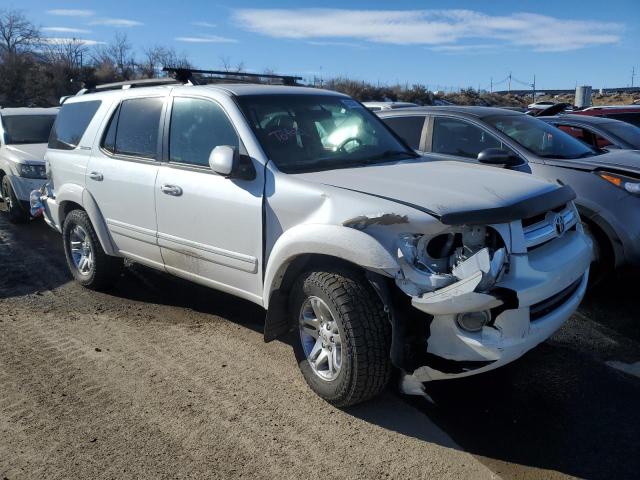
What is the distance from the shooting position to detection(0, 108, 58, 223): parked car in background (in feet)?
27.8

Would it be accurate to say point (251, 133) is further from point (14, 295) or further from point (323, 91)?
point (14, 295)

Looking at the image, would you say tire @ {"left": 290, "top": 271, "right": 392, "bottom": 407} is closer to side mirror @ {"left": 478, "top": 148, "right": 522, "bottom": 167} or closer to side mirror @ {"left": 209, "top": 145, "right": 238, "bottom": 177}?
side mirror @ {"left": 209, "top": 145, "right": 238, "bottom": 177}

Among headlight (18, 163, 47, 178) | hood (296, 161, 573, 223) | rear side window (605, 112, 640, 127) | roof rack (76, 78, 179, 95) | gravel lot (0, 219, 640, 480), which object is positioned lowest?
gravel lot (0, 219, 640, 480)

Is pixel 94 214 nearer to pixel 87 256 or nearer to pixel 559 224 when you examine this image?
pixel 87 256

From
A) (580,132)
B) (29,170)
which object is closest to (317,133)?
(580,132)

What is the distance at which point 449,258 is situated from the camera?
305 centimetres

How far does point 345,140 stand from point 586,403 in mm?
2371

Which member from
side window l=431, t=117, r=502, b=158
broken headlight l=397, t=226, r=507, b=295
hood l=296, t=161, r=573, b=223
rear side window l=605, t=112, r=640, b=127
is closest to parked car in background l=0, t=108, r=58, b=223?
side window l=431, t=117, r=502, b=158

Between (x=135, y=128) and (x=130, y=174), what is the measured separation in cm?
44

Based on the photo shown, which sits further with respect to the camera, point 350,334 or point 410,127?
point 410,127

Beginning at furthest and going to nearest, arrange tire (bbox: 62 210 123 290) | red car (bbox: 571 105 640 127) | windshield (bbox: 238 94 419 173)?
red car (bbox: 571 105 640 127), tire (bbox: 62 210 123 290), windshield (bbox: 238 94 419 173)

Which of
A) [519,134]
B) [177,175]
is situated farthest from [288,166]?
[519,134]

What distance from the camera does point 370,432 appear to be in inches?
127

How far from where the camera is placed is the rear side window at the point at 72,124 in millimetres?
5594
